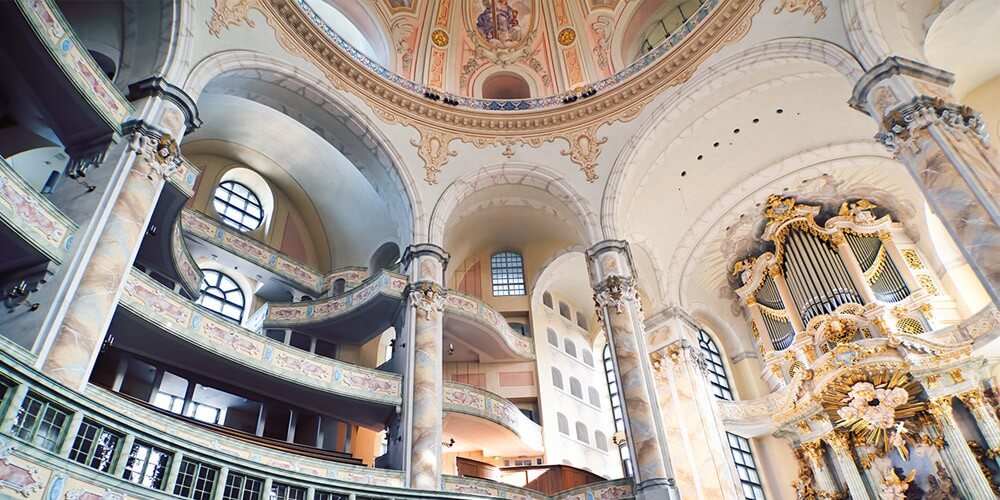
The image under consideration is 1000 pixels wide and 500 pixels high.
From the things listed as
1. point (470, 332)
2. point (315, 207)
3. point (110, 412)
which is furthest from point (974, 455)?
point (315, 207)

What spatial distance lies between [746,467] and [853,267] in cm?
709

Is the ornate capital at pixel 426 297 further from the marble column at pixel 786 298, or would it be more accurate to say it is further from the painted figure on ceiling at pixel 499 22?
the marble column at pixel 786 298

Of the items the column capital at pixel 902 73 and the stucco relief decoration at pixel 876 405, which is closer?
the column capital at pixel 902 73

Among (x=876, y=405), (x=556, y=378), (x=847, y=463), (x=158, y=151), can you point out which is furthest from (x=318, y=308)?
(x=876, y=405)

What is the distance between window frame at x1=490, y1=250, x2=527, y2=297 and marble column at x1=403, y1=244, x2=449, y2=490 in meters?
6.24

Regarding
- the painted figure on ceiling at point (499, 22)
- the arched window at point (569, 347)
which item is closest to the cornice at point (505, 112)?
the painted figure on ceiling at point (499, 22)

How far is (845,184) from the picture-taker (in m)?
19.3

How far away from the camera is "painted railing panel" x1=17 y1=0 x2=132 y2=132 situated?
8.91 m

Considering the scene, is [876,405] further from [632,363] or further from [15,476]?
[15,476]

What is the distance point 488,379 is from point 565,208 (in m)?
6.07

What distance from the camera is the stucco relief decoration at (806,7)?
14305mm

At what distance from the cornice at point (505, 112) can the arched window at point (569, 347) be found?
682 cm

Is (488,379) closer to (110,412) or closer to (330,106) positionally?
(330,106)

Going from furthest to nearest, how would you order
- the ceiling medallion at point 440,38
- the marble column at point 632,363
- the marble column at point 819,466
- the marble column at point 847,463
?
the ceiling medallion at point 440,38 → the marble column at point 819,466 → the marble column at point 847,463 → the marble column at point 632,363
